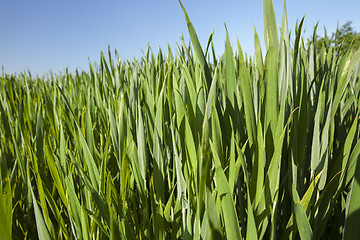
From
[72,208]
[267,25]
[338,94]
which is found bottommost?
[72,208]

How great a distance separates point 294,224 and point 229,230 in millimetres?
154

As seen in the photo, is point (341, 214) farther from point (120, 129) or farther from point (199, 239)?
point (120, 129)

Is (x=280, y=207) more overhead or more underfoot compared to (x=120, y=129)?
more underfoot

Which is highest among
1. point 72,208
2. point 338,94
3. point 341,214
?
point 338,94

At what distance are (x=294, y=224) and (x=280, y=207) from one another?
141 millimetres

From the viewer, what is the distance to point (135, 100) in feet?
2.48

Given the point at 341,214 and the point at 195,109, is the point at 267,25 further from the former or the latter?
the point at 341,214

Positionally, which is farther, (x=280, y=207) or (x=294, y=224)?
(x=280, y=207)

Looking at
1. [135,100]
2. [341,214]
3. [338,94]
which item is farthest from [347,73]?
[135,100]

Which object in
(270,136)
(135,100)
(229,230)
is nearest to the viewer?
(229,230)

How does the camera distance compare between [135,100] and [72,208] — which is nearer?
[72,208]

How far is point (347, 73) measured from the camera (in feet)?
1.71

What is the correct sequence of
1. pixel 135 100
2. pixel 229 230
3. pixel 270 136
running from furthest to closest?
pixel 135 100
pixel 270 136
pixel 229 230

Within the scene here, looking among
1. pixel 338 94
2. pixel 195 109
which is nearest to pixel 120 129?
pixel 195 109
